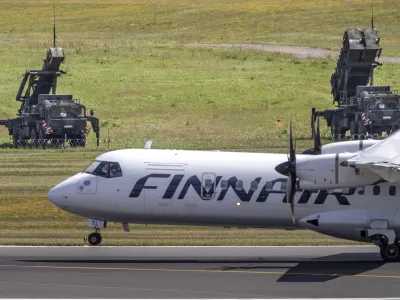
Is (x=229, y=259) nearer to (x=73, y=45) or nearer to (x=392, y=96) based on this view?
(x=392, y=96)

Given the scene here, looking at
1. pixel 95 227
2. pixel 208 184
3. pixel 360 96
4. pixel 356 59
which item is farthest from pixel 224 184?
pixel 356 59

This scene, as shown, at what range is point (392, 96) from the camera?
70312mm

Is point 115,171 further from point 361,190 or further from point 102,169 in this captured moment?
point 361,190

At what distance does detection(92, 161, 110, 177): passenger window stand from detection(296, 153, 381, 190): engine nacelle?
249 inches

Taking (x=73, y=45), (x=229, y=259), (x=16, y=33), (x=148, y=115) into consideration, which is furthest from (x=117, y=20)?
(x=229, y=259)

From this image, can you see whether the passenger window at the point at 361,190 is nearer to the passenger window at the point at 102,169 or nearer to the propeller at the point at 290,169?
the propeller at the point at 290,169

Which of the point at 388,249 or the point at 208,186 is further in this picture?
the point at 208,186

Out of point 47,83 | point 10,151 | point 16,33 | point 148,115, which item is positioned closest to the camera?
point 10,151

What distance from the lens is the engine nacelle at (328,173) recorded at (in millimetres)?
29266

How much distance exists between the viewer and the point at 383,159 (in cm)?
2775

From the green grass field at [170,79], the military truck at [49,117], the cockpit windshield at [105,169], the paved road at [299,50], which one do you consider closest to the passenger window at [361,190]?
the green grass field at [170,79]

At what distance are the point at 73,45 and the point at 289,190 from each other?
87813mm

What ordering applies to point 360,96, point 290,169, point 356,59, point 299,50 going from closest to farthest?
point 290,169, point 360,96, point 356,59, point 299,50

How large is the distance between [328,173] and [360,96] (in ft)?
140
